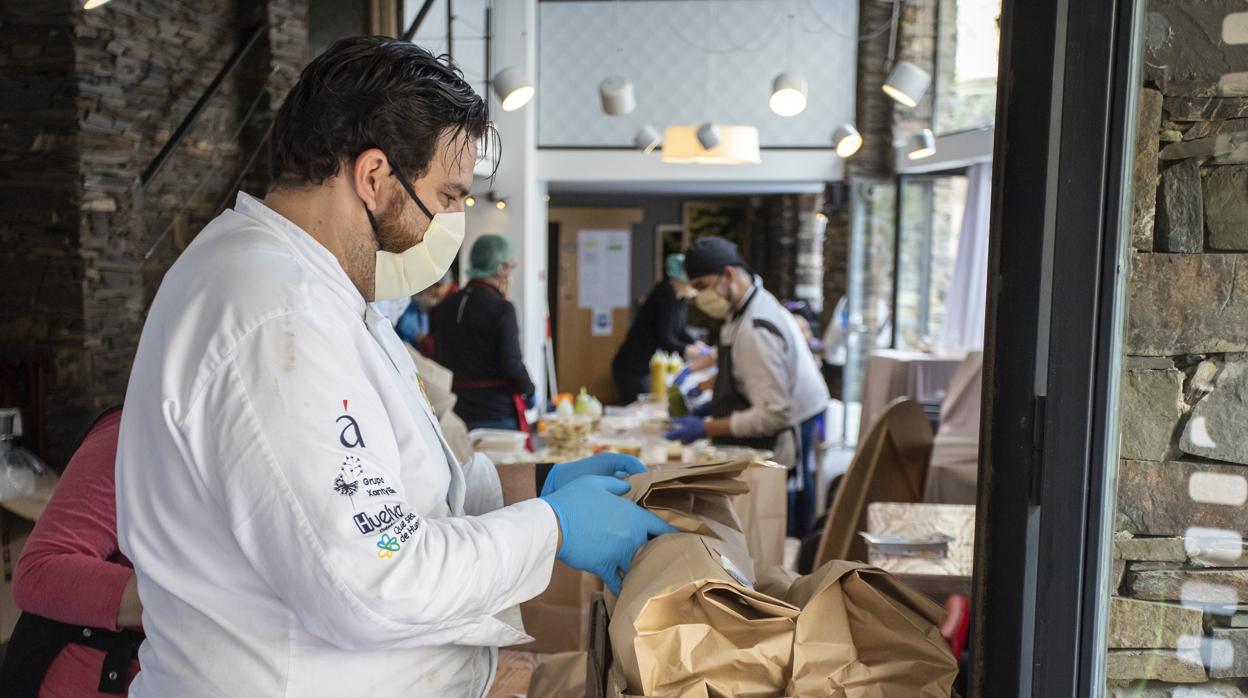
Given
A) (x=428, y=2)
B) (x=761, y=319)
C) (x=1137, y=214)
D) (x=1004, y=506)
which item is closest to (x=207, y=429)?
(x=1004, y=506)

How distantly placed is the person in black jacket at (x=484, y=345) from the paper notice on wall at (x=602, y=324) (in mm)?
8421

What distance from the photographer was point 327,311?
1.21 m

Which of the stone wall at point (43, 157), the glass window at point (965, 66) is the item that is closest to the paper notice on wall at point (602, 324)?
the glass window at point (965, 66)

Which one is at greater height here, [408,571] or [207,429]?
[207,429]

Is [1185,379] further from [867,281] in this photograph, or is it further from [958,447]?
[867,281]

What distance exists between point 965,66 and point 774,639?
8.64m

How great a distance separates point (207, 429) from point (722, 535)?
716 mm

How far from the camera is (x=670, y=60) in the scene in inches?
391

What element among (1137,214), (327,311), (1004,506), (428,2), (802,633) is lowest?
(802,633)

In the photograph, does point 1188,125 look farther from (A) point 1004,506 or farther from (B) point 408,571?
(B) point 408,571

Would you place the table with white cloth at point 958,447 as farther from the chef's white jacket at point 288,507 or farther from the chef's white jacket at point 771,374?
the chef's white jacket at point 288,507

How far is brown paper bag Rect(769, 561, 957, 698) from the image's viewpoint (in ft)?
3.98

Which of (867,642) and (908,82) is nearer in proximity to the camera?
(867,642)

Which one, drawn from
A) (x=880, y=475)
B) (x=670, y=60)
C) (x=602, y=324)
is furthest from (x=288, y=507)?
(x=602, y=324)
